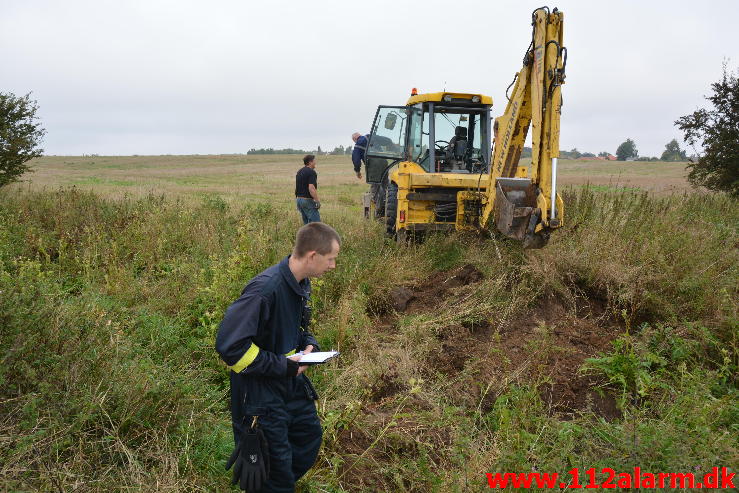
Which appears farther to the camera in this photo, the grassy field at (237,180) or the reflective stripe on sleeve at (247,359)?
the grassy field at (237,180)

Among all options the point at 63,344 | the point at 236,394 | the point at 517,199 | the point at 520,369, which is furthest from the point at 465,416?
the point at 517,199

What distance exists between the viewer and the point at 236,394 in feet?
8.33

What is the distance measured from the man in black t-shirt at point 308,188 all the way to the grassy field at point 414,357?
1.72m

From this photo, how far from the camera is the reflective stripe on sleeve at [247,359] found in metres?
2.33

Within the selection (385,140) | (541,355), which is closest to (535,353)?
(541,355)

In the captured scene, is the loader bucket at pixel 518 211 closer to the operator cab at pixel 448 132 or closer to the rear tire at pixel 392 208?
the operator cab at pixel 448 132

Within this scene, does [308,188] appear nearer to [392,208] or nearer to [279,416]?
[392,208]

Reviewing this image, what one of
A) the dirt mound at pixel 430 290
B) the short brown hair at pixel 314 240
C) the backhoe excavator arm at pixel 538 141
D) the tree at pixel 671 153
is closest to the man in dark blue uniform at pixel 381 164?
the dirt mound at pixel 430 290

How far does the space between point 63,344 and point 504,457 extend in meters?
2.91

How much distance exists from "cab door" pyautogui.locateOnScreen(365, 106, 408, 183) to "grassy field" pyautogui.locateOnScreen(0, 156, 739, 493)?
2734 millimetres

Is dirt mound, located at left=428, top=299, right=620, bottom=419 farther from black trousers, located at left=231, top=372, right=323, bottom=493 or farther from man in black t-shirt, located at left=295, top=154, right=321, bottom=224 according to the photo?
man in black t-shirt, located at left=295, top=154, right=321, bottom=224

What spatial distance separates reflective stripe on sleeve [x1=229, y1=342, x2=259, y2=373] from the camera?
→ 233 cm

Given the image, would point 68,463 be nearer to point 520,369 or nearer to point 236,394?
point 236,394

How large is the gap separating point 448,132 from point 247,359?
23.7 ft
